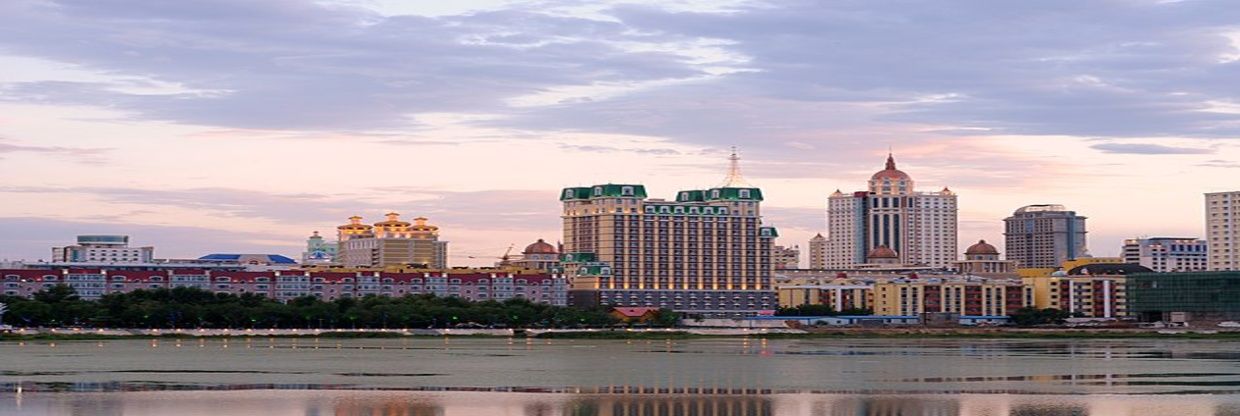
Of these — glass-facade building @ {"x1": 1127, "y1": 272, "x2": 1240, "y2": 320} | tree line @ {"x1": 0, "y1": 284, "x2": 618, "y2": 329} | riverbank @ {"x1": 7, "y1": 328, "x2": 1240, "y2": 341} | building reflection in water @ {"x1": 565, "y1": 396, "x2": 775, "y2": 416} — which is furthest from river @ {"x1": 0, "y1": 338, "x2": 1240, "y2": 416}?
glass-facade building @ {"x1": 1127, "y1": 272, "x2": 1240, "y2": 320}

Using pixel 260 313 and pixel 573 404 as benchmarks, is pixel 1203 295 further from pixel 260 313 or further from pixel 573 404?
pixel 573 404

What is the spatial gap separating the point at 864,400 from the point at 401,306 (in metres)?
113

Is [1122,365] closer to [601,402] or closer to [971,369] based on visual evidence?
[971,369]

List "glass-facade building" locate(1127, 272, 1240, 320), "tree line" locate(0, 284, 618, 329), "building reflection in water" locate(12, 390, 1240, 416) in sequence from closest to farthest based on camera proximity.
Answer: "building reflection in water" locate(12, 390, 1240, 416)
"tree line" locate(0, 284, 618, 329)
"glass-facade building" locate(1127, 272, 1240, 320)

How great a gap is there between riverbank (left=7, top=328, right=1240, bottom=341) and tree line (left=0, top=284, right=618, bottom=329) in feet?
7.05

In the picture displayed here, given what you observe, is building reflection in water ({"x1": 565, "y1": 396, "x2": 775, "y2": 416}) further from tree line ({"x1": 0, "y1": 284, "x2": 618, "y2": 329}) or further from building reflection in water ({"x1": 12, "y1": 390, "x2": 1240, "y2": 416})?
tree line ({"x1": 0, "y1": 284, "x2": 618, "y2": 329})

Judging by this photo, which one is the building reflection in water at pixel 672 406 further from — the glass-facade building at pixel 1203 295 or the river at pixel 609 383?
the glass-facade building at pixel 1203 295

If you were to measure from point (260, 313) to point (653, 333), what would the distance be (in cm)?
3512

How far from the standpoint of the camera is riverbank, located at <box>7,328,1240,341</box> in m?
149

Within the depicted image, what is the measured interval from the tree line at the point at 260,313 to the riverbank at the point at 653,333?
7.05 ft

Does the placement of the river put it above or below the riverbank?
above

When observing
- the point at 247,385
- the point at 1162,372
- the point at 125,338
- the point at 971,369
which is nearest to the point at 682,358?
the point at 971,369

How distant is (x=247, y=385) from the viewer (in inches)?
2726

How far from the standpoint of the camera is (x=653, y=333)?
174 metres
